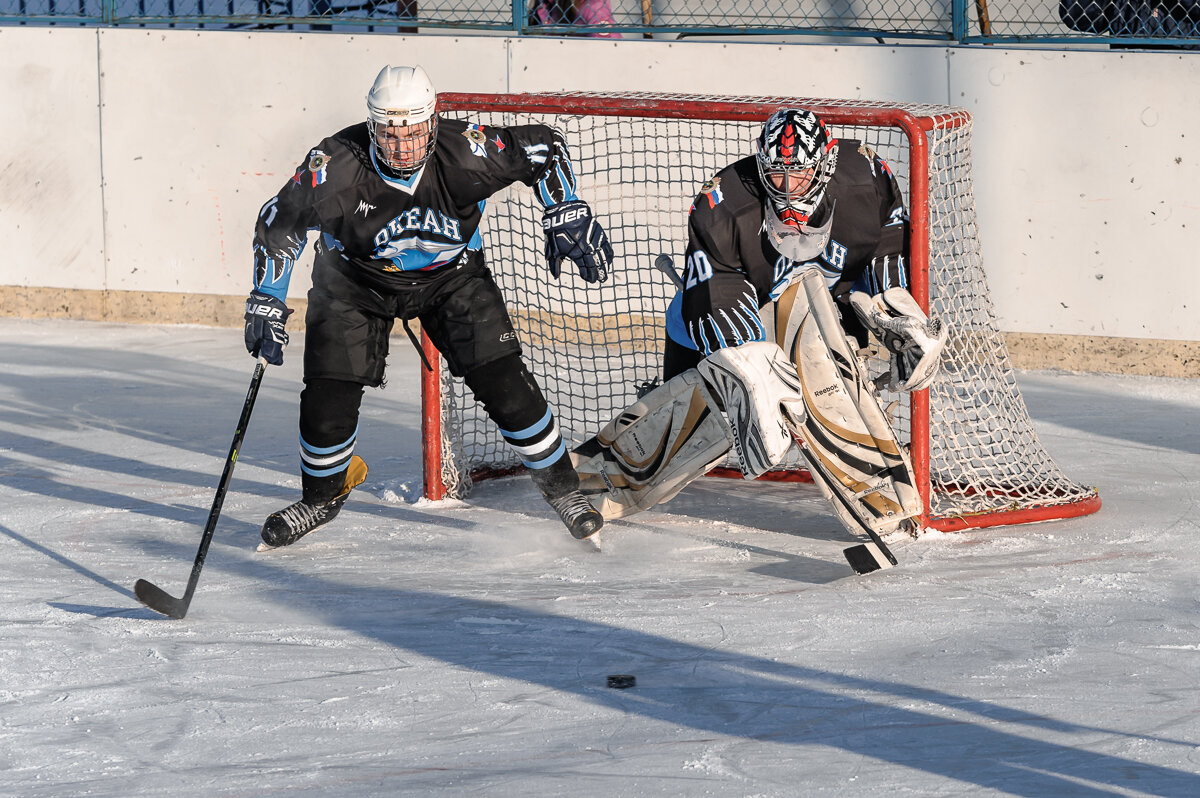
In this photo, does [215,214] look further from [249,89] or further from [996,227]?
[996,227]

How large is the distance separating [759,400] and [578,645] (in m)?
0.80

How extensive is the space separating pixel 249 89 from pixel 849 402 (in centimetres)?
454

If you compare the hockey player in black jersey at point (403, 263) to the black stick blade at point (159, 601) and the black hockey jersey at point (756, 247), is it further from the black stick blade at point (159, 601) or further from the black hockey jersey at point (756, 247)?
the black stick blade at point (159, 601)

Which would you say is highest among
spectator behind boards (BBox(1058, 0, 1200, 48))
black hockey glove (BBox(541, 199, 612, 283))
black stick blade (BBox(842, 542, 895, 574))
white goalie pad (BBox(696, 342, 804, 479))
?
spectator behind boards (BBox(1058, 0, 1200, 48))

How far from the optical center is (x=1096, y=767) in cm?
262

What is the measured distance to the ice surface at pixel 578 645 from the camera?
2.68 meters

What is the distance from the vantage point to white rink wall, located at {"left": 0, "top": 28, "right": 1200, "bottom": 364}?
6.38 meters

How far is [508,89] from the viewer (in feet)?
23.6

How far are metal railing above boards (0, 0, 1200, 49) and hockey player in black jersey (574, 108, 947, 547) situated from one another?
2.82 metres

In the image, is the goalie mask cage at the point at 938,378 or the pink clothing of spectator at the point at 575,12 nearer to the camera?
the goalie mask cage at the point at 938,378

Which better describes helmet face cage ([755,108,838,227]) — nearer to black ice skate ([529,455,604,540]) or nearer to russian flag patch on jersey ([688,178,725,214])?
russian flag patch on jersey ([688,178,725,214])

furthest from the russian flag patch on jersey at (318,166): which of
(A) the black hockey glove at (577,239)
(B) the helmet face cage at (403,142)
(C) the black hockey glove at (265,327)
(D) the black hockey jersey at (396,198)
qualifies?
(A) the black hockey glove at (577,239)

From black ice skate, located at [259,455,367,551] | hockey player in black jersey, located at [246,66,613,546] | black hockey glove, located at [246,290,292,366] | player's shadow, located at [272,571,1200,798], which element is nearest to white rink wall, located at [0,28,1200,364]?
hockey player in black jersey, located at [246,66,613,546]

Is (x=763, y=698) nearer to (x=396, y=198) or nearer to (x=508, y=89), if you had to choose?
(x=396, y=198)
